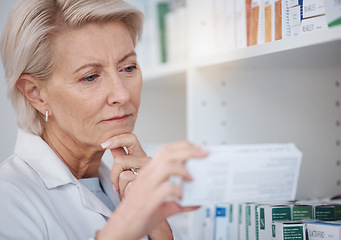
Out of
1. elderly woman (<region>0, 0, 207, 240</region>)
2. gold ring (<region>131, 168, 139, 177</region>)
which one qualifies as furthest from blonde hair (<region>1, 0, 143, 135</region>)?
gold ring (<region>131, 168, 139, 177</region>)

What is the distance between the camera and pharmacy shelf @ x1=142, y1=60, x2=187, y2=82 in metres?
1.41

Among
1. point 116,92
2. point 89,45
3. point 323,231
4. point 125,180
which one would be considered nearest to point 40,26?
point 89,45

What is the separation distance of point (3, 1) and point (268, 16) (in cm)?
123

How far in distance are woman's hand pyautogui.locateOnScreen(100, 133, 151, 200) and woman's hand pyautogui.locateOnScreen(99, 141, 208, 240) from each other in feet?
1.28

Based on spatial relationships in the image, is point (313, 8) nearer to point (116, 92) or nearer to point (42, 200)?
point (116, 92)

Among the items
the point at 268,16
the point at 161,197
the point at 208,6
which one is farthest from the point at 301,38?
the point at 208,6

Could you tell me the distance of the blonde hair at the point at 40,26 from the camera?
1082 millimetres

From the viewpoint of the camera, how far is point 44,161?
1.12m

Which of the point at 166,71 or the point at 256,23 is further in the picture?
the point at 166,71

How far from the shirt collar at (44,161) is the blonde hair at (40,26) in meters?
0.17

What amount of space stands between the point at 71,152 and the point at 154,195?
596 mm

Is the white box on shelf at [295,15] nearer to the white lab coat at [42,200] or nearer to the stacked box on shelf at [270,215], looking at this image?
the stacked box on shelf at [270,215]

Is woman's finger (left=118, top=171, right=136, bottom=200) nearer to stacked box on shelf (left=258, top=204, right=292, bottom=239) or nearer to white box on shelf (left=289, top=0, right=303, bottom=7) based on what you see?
stacked box on shelf (left=258, top=204, right=292, bottom=239)

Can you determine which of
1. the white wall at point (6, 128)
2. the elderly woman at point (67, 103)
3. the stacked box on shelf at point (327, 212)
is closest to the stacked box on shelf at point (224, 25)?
the elderly woman at point (67, 103)
